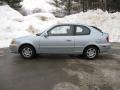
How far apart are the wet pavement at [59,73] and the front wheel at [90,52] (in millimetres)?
239

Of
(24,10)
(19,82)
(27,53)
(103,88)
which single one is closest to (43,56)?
(27,53)

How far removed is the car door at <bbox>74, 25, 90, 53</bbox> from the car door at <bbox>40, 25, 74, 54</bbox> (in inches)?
8.7

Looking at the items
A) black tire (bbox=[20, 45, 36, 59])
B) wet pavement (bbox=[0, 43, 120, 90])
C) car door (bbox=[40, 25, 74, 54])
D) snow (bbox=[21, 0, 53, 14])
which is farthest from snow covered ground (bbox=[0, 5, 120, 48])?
snow (bbox=[21, 0, 53, 14])

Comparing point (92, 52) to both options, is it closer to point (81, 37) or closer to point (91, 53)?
point (91, 53)

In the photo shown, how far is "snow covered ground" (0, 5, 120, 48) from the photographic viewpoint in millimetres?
17859

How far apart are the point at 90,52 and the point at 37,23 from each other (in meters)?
9.76

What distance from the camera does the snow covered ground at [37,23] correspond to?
17.9m

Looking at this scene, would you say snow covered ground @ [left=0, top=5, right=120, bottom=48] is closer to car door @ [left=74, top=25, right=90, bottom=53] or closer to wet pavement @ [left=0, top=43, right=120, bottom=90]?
wet pavement @ [left=0, top=43, right=120, bottom=90]

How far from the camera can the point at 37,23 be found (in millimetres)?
20172

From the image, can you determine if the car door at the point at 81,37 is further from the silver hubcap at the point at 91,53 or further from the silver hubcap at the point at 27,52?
the silver hubcap at the point at 27,52

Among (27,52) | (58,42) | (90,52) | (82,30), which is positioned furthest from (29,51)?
(90,52)

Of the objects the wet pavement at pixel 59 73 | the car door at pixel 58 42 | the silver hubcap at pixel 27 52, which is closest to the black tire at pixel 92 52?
the wet pavement at pixel 59 73

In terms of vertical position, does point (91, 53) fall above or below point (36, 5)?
below

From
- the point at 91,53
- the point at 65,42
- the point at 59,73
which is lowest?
the point at 59,73
